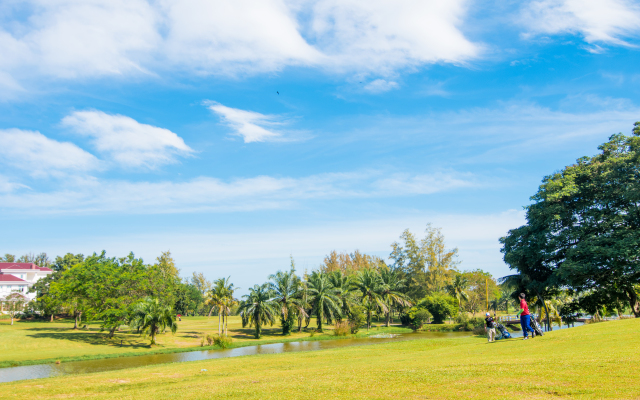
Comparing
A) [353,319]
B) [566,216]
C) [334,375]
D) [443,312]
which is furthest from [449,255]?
[334,375]

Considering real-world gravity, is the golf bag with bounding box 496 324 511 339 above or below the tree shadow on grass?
above

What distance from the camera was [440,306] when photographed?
62.3 meters

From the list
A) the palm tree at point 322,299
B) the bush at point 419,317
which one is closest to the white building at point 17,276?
the palm tree at point 322,299

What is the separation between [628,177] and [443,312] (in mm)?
38545

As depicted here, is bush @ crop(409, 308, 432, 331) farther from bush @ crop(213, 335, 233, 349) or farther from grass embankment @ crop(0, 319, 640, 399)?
grass embankment @ crop(0, 319, 640, 399)

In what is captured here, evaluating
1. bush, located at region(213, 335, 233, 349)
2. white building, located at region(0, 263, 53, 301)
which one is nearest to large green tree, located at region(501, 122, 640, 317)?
bush, located at region(213, 335, 233, 349)

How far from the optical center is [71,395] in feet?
47.5

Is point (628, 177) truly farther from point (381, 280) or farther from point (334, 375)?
point (381, 280)

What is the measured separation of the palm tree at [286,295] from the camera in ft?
172

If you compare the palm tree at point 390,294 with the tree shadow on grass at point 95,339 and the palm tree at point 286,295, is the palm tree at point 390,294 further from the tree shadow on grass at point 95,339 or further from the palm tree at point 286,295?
the tree shadow on grass at point 95,339

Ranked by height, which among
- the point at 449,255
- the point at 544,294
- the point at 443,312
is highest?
the point at 449,255

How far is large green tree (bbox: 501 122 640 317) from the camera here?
1142 inches

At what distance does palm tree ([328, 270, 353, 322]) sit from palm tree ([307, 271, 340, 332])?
1.30 m

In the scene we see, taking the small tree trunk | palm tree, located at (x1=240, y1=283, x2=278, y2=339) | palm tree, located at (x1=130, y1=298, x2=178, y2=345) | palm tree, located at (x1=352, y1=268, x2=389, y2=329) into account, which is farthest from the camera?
palm tree, located at (x1=352, y1=268, x2=389, y2=329)
